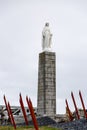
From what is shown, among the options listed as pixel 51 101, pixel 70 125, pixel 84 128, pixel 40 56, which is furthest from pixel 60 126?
pixel 40 56

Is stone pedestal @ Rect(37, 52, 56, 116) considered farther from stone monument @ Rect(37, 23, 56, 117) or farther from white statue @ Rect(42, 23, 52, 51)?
white statue @ Rect(42, 23, 52, 51)

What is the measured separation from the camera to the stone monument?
53312 mm

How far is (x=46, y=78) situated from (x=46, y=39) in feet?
18.9

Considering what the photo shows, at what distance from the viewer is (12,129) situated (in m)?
39.8

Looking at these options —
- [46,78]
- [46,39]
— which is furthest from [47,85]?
[46,39]

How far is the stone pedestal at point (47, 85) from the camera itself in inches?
2098

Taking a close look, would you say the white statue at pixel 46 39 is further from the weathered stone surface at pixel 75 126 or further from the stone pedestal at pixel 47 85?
the weathered stone surface at pixel 75 126

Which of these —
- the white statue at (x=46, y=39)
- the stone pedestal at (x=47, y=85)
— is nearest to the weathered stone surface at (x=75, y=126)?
the stone pedestal at (x=47, y=85)

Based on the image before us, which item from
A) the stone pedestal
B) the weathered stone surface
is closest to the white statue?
the stone pedestal

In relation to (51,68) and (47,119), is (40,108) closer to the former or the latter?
(51,68)

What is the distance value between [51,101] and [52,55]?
265 inches

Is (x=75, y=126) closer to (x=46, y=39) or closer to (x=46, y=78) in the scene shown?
(x=46, y=78)

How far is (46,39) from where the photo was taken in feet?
180

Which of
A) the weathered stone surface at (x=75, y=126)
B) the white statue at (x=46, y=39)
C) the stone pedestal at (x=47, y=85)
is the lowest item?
the weathered stone surface at (x=75, y=126)
